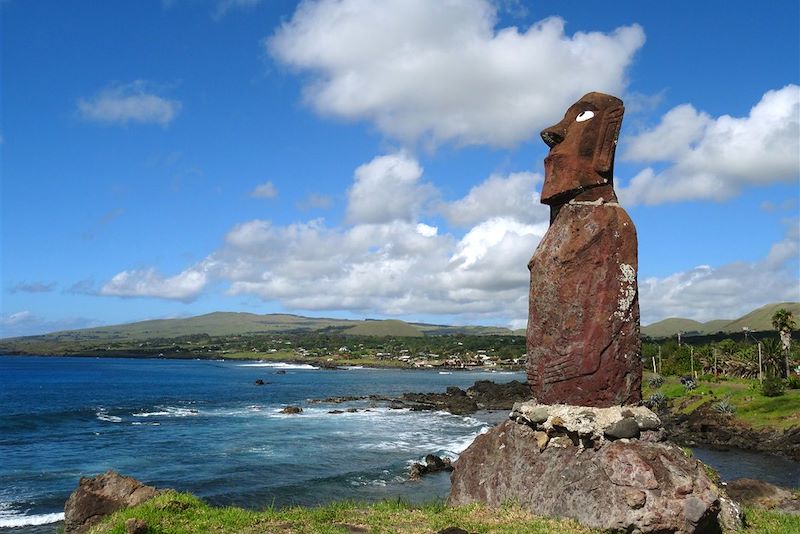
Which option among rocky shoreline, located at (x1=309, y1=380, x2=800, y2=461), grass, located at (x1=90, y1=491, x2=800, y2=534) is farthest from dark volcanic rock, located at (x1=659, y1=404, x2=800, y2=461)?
grass, located at (x1=90, y1=491, x2=800, y2=534)

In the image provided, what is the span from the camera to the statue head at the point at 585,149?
12430 mm

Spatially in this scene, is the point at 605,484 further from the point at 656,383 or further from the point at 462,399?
the point at 462,399

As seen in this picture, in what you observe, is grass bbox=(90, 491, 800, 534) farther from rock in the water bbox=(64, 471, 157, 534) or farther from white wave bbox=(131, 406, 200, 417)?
white wave bbox=(131, 406, 200, 417)

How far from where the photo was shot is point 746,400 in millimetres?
49844

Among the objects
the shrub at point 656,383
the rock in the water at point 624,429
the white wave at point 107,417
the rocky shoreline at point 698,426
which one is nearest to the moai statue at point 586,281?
the rock in the water at point 624,429

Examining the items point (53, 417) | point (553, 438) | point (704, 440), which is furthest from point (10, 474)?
point (704, 440)

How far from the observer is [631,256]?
12.1 metres

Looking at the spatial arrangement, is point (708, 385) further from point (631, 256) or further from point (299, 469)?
point (631, 256)

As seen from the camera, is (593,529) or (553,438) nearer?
(593,529)

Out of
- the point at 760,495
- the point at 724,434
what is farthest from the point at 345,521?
the point at 724,434

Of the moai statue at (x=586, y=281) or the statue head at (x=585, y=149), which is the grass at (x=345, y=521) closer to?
the moai statue at (x=586, y=281)

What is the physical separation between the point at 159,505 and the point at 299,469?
2292 cm

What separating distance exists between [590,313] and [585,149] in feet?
10.2

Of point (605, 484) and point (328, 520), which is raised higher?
point (605, 484)
